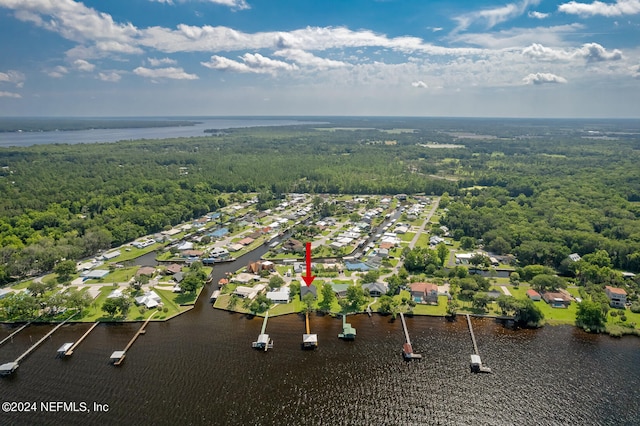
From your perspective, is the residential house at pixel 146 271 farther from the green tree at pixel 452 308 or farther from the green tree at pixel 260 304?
the green tree at pixel 452 308

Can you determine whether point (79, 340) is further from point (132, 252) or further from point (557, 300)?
point (557, 300)

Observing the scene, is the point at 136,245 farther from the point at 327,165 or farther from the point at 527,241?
the point at 327,165

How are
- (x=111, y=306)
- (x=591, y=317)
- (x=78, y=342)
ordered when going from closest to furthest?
(x=78, y=342), (x=591, y=317), (x=111, y=306)

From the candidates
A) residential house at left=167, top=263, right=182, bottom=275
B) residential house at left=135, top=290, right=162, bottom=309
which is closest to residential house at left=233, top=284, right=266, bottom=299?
residential house at left=135, top=290, right=162, bottom=309

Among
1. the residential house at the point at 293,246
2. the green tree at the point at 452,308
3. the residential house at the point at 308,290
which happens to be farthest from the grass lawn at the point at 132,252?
the green tree at the point at 452,308

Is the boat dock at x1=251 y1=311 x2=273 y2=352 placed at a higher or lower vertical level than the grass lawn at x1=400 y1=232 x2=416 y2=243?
lower

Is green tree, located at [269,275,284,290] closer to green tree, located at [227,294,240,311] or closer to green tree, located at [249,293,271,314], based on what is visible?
green tree, located at [249,293,271,314]

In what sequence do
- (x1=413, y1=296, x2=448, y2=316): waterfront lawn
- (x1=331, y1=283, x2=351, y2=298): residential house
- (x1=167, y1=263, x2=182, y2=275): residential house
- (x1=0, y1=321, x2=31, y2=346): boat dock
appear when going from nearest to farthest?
1. (x1=0, y1=321, x2=31, y2=346): boat dock
2. (x1=413, y1=296, x2=448, y2=316): waterfront lawn
3. (x1=331, y1=283, x2=351, y2=298): residential house
4. (x1=167, y1=263, x2=182, y2=275): residential house

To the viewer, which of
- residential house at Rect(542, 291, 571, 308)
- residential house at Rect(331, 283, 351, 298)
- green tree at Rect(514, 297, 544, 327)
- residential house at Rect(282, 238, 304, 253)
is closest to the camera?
green tree at Rect(514, 297, 544, 327)

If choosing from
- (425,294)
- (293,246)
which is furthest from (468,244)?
(293,246)
